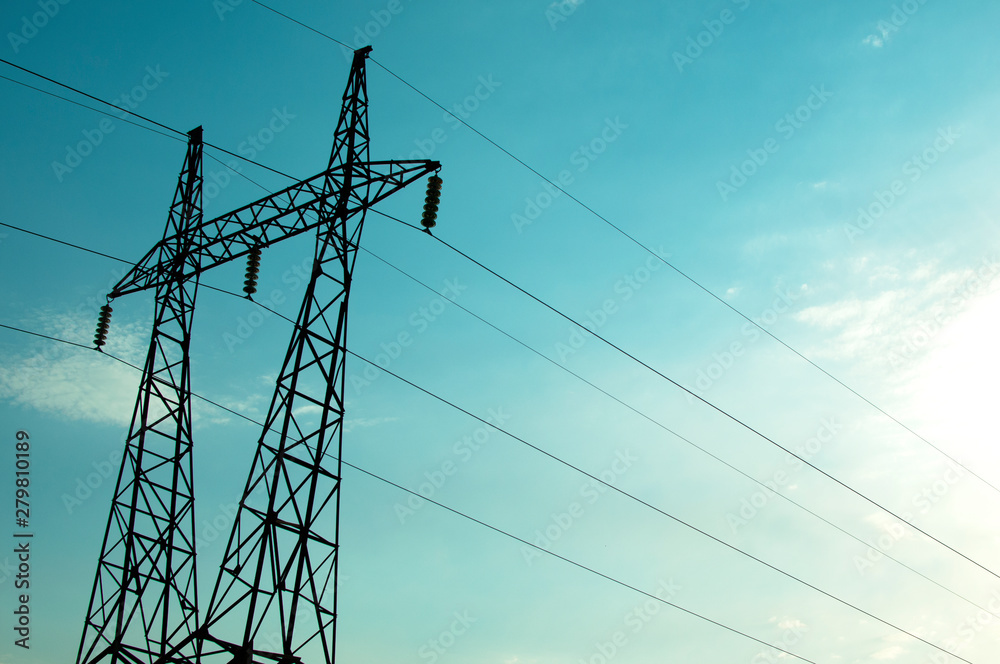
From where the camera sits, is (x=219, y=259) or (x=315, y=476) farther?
(x=219, y=259)

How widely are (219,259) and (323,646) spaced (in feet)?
37.3

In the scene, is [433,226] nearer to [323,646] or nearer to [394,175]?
[394,175]

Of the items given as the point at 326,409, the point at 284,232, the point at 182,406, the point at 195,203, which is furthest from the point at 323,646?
the point at 195,203

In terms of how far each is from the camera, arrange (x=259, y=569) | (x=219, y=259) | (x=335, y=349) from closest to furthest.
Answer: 1. (x=259, y=569)
2. (x=335, y=349)
3. (x=219, y=259)

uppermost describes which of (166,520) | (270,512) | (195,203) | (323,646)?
(195,203)

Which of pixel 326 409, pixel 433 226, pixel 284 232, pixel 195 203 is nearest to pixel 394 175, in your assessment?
pixel 433 226

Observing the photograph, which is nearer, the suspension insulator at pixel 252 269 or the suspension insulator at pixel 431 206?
the suspension insulator at pixel 431 206

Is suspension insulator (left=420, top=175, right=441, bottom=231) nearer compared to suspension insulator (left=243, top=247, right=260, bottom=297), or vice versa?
suspension insulator (left=420, top=175, right=441, bottom=231)

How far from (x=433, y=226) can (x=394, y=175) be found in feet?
6.45

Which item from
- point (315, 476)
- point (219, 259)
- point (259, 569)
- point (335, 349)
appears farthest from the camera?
point (219, 259)

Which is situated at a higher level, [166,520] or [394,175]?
[394,175]

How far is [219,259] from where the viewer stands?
74.9ft

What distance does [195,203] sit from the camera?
23844mm

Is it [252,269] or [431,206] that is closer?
[431,206]
